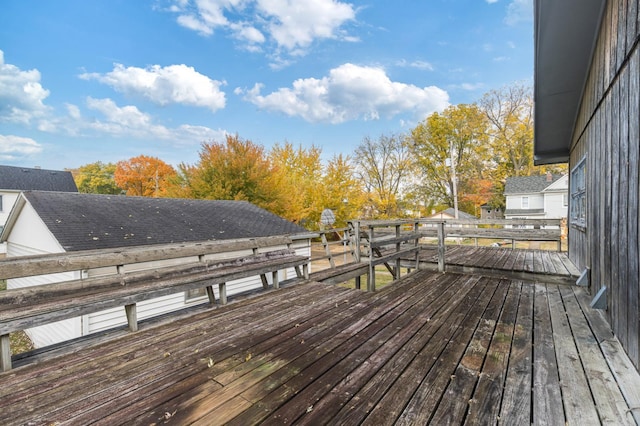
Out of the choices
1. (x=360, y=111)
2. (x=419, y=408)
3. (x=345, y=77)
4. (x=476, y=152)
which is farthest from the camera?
(x=360, y=111)

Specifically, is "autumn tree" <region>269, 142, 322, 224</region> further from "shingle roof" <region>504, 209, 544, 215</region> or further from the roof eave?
"shingle roof" <region>504, 209, 544, 215</region>

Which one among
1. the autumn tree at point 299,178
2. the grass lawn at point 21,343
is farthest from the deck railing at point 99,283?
the autumn tree at point 299,178

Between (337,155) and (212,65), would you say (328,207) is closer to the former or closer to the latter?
(337,155)

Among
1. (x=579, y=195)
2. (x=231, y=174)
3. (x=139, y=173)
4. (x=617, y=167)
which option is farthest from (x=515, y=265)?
(x=139, y=173)

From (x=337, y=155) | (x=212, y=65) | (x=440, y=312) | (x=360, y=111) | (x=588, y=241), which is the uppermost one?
(x=212, y=65)

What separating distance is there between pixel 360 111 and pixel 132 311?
27.4 m

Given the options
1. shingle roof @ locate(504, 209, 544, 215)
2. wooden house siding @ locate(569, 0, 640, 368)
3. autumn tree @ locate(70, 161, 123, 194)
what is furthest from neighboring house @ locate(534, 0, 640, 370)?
autumn tree @ locate(70, 161, 123, 194)

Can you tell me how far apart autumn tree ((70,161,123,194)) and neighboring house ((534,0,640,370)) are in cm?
4561

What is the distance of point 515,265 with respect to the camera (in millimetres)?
5270

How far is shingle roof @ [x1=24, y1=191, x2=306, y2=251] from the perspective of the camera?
7.67 metres

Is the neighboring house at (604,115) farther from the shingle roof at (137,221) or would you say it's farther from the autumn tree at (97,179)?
the autumn tree at (97,179)

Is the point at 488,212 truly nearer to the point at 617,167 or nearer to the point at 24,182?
the point at 617,167

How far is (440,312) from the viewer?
3062 millimetres

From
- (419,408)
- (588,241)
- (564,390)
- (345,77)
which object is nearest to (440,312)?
(564,390)
